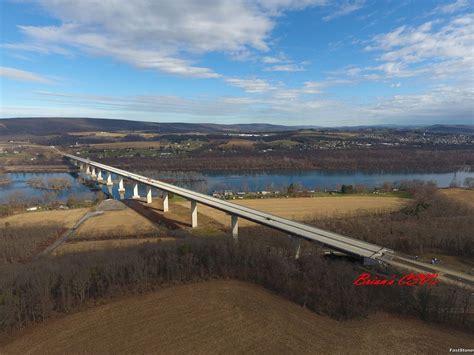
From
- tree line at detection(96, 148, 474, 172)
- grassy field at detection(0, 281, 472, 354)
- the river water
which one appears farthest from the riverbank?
grassy field at detection(0, 281, 472, 354)

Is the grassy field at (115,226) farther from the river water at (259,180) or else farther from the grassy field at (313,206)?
the river water at (259,180)

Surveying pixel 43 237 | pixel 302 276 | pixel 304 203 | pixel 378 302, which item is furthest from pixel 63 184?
pixel 378 302

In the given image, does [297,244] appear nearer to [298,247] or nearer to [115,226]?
[298,247]

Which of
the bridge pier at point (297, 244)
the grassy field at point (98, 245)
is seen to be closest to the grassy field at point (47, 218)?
the grassy field at point (98, 245)

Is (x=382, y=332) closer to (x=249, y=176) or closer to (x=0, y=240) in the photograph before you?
(x=0, y=240)

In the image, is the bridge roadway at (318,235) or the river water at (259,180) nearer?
the bridge roadway at (318,235)

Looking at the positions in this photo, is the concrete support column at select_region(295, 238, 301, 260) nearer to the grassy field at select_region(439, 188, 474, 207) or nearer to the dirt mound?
the dirt mound
